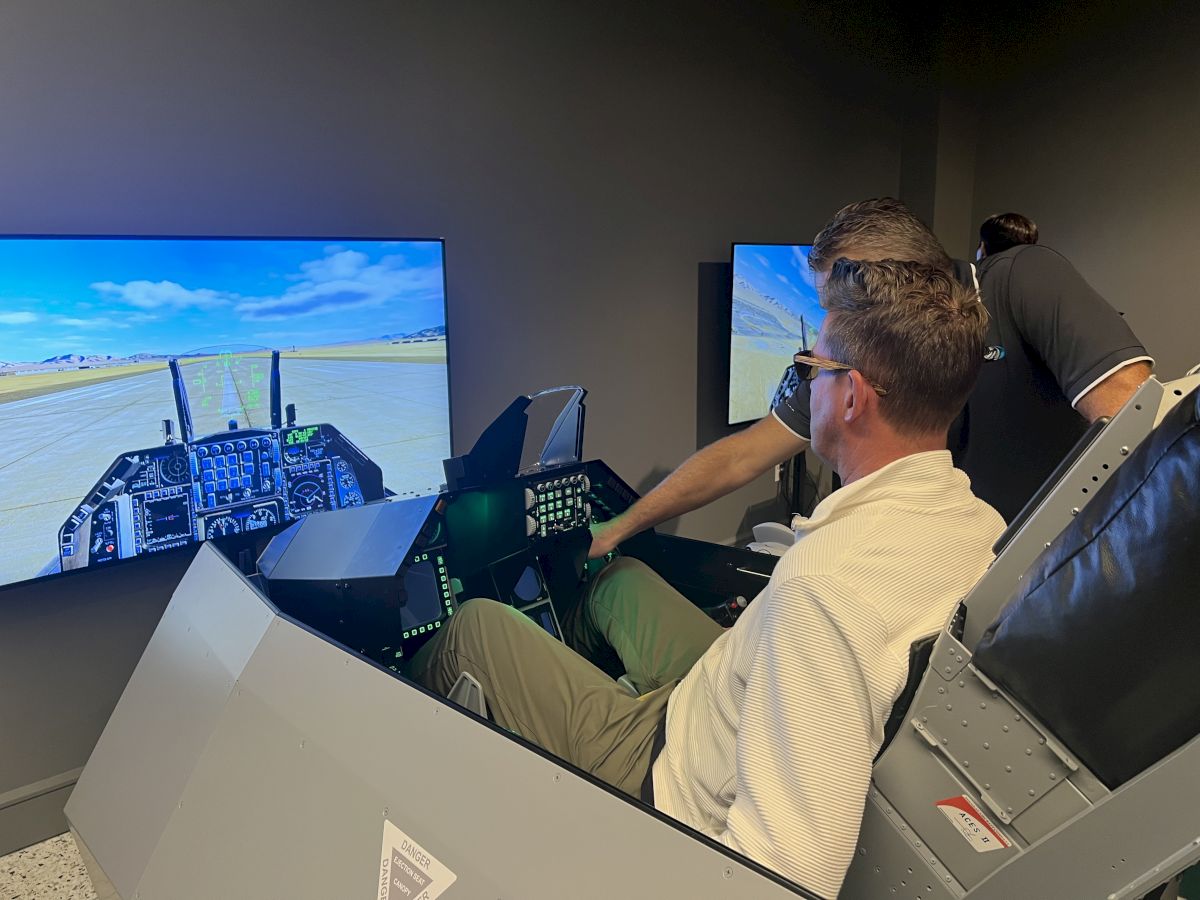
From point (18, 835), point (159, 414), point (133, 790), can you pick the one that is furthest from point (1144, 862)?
point (18, 835)

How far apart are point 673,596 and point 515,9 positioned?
1.83 meters

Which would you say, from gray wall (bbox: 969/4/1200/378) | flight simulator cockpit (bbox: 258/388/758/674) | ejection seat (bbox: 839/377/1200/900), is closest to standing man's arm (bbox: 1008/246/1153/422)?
flight simulator cockpit (bbox: 258/388/758/674)

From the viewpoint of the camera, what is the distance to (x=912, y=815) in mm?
915

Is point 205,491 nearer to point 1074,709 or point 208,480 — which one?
point 208,480

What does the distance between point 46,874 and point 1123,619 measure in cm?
227

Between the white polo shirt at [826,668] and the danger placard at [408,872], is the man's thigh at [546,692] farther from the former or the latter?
the danger placard at [408,872]

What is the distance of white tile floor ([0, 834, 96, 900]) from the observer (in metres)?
1.79

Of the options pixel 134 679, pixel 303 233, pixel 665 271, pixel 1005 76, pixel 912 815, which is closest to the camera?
pixel 912 815

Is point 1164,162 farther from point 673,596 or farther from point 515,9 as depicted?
point 673,596

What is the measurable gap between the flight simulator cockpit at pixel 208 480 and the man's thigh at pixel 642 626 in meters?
0.79

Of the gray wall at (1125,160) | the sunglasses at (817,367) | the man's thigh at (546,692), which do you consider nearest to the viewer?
the sunglasses at (817,367)

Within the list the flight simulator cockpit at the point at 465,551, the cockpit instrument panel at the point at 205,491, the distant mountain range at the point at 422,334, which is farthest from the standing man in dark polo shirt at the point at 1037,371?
the cockpit instrument panel at the point at 205,491

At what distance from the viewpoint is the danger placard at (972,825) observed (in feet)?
2.76

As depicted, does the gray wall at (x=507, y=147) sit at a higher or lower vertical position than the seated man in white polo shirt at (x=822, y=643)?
higher
